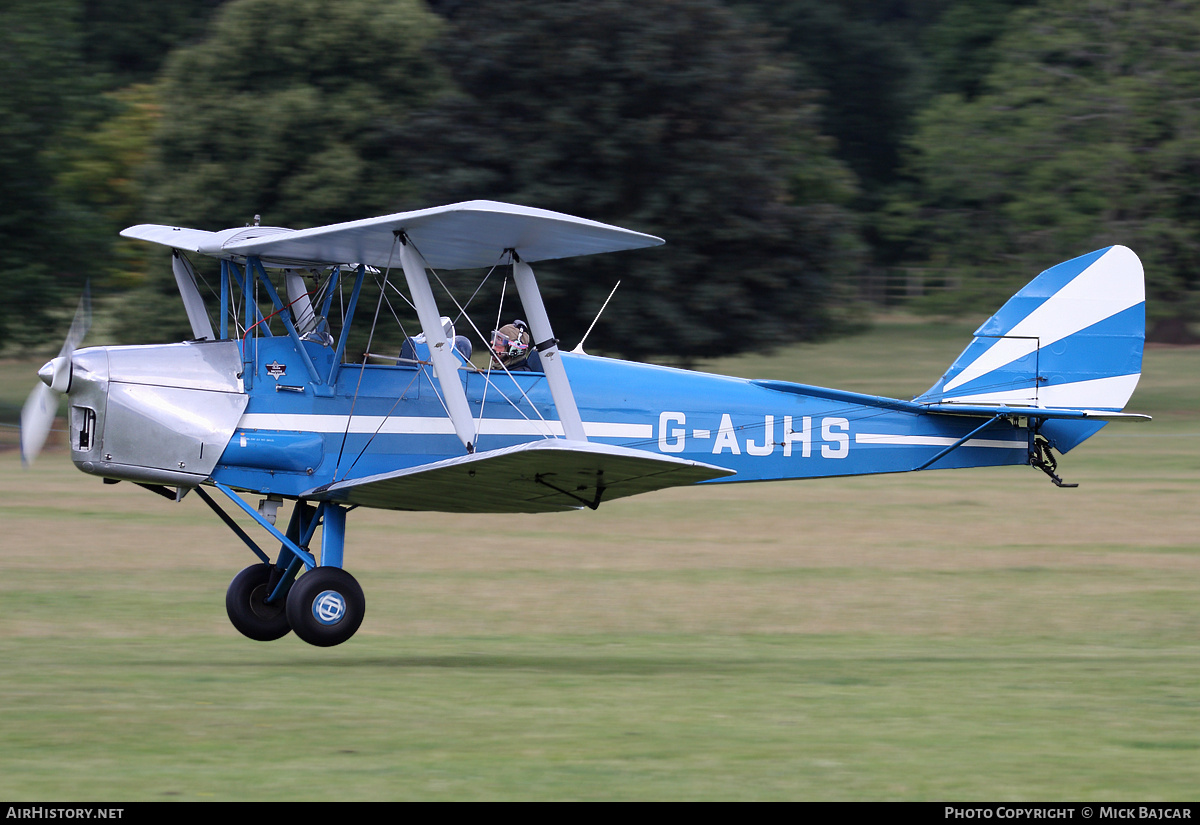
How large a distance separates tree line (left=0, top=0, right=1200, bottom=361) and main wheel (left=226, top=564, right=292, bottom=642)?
1450 centimetres

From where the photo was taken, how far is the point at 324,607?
9.03 metres

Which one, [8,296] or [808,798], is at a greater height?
[8,296]

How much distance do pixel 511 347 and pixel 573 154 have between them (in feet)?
52.4

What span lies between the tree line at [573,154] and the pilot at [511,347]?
14336 mm

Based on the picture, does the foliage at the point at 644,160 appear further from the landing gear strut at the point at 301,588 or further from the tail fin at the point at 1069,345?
the landing gear strut at the point at 301,588

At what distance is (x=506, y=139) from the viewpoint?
83.7 feet

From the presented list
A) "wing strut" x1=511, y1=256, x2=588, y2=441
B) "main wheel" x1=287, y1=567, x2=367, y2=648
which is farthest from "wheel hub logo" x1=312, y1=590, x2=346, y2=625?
"wing strut" x1=511, y1=256, x2=588, y2=441

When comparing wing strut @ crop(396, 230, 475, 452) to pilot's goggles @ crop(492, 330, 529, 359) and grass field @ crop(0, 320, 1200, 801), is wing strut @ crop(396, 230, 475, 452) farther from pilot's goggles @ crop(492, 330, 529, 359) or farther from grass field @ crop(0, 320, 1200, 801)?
grass field @ crop(0, 320, 1200, 801)

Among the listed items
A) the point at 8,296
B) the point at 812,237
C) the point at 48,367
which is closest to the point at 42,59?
the point at 8,296

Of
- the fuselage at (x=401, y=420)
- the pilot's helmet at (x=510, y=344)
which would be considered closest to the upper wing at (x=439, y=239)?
the pilot's helmet at (x=510, y=344)

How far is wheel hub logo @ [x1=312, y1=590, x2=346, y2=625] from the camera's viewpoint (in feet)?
29.6

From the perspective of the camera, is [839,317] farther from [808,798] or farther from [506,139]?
[808,798]

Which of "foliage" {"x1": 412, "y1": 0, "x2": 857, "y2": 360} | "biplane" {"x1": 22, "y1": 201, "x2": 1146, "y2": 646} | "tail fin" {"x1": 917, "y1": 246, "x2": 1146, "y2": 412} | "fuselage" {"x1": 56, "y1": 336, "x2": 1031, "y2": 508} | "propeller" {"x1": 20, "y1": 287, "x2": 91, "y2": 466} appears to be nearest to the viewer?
"biplane" {"x1": 22, "y1": 201, "x2": 1146, "y2": 646}
